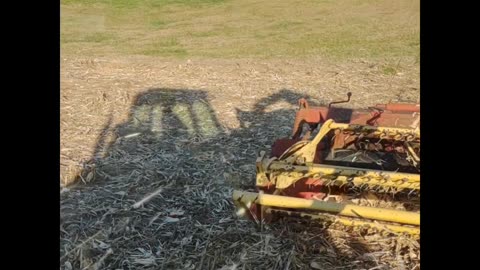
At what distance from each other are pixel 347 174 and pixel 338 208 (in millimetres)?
350

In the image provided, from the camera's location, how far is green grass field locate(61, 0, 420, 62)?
9484mm

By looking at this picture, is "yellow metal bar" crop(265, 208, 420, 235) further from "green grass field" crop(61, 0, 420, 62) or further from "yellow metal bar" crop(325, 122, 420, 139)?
"green grass field" crop(61, 0, 420, 62)

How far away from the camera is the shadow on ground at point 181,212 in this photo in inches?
118

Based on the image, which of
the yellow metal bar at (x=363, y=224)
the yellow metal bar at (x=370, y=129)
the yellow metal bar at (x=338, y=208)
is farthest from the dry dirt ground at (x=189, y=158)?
the yellow metal bar at (x=370, y=129)

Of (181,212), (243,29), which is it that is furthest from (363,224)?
(243,29)

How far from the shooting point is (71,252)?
10.1 feet

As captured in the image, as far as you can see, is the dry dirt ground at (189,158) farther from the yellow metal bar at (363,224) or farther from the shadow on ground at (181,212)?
the yellow metal bar at (363,224)

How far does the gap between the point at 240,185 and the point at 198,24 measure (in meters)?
9.44

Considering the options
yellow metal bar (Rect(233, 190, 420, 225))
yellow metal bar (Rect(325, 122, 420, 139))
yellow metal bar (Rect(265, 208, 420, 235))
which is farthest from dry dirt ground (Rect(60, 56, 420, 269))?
yellow metal bar (Rect(325, 122, 420, 139))

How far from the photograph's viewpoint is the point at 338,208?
2703 mm
